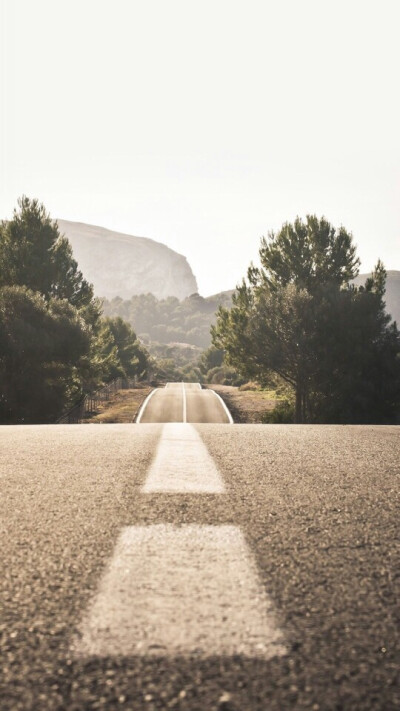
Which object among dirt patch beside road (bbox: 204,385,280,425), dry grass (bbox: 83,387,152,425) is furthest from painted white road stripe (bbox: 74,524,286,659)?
dirt patch beside road (bbox: 204,385,280,425)

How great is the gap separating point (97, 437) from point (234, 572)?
4953 mm

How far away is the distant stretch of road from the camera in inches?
1361

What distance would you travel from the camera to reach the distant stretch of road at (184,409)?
34562 millimetres

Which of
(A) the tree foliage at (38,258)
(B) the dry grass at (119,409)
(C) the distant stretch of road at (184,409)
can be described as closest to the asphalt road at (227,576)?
(B) the dry grass at (119,409)

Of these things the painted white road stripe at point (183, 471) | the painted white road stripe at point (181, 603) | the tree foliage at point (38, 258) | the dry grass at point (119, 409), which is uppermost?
the tree foliage at point (38, 258)

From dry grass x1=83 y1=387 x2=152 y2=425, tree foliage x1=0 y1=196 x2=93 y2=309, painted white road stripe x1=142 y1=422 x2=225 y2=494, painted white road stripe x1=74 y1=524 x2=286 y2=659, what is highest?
tree foliage x1=0 y1=196 x2=93 y2=309

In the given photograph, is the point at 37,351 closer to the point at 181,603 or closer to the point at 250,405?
the point at 250,405

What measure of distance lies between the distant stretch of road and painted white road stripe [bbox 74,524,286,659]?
92.4 feet

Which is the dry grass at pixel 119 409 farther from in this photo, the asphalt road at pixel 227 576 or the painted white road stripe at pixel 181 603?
the painted white road stripe at pixel 181 603

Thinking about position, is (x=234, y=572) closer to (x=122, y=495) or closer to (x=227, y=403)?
(x=122, y=495)

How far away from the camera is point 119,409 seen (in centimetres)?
3959

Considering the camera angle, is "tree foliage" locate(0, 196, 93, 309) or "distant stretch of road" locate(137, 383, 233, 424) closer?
"distant stretch of road" locate(137, 383, 233, 424)

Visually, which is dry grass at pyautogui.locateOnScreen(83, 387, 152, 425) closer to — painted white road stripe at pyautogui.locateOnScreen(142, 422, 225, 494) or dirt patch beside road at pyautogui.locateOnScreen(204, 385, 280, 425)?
dirt patch beside road at pyautogui.locateOnScreen(204, 385, 280, 425)

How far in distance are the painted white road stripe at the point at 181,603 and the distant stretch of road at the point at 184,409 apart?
92.4 ft
